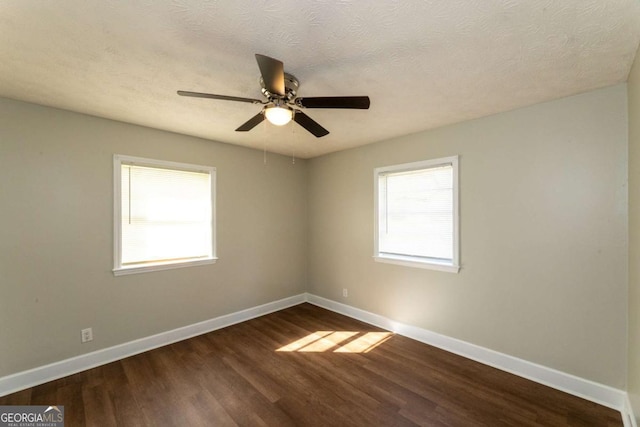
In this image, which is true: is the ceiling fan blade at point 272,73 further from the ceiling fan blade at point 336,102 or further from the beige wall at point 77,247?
the beige wall at point 77,247

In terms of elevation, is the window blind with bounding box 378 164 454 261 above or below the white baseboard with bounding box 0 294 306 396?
above

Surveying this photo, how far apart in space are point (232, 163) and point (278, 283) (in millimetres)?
1982

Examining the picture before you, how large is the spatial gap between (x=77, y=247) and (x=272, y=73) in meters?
2.61

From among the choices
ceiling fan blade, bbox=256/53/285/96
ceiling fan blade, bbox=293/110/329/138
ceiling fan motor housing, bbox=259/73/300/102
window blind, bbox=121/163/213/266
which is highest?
ceiling fan motor housing, bbox=259/73/300/102

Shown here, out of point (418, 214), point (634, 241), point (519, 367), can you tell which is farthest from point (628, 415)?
point (418, 214)

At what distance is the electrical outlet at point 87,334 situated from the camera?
2.51 metres

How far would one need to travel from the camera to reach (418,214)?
124 inches

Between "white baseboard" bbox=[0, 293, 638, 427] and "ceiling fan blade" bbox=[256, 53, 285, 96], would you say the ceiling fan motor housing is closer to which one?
"ceiling fan blade" bbox=[256, 53, 285, 96]

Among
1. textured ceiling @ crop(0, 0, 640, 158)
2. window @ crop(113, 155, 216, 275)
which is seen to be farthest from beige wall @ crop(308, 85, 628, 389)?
window @ crop(113, 155, 216, 275)

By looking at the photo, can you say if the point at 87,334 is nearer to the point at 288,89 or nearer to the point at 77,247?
the point at 77,247

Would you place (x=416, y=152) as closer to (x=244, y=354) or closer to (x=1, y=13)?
(x=244, y=354)

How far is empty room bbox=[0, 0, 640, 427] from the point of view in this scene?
1.47m

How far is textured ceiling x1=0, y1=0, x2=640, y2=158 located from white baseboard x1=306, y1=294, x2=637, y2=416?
7.80 ft

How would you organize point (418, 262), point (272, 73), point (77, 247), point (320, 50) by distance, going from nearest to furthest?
point (272, 73), point (320, 50), point (77, 247), point (418, 262)
